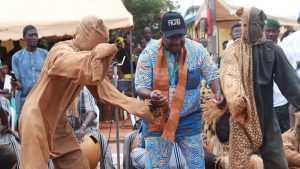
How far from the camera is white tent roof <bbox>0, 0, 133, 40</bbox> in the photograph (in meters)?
13.9

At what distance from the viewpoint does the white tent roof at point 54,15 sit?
13.9 m

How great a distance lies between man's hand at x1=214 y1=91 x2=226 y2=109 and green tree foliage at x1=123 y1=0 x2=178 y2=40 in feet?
66.6

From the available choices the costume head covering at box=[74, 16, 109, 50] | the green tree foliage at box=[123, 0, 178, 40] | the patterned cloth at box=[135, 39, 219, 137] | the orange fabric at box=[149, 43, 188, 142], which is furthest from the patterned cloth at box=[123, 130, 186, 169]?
the green tree foliage at box=[123, 0, 178, 40]

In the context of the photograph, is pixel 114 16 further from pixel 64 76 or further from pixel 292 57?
pixel 64 76

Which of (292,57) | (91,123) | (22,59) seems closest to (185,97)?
(91,123)

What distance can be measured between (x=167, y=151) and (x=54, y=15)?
25.4 feet

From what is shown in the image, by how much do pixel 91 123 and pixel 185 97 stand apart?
251 cm

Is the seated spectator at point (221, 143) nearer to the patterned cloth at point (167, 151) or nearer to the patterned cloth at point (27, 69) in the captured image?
the patterned cloth at point (167, 151)

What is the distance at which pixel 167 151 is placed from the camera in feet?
22.9

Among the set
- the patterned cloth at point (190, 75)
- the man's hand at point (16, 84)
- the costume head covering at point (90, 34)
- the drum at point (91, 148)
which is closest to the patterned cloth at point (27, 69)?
the man's hand at point (16, 84)

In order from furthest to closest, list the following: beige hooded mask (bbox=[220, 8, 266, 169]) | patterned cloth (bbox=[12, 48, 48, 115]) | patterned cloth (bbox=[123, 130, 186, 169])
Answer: patterned cloth (bbox=[12, 48, 48, 115]), patterned cloth (bbox=[123, 130, 186, 169]), beige hooded mask (bbox=[220, 8, 266, 169])

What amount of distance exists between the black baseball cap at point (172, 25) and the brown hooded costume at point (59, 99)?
0.64 metres

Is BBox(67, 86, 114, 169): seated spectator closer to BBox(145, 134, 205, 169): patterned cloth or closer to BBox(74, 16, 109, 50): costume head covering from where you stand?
BBox(145, 134, 205, 169): patterned cloth

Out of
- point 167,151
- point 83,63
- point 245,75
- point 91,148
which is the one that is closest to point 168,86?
point 167,151
